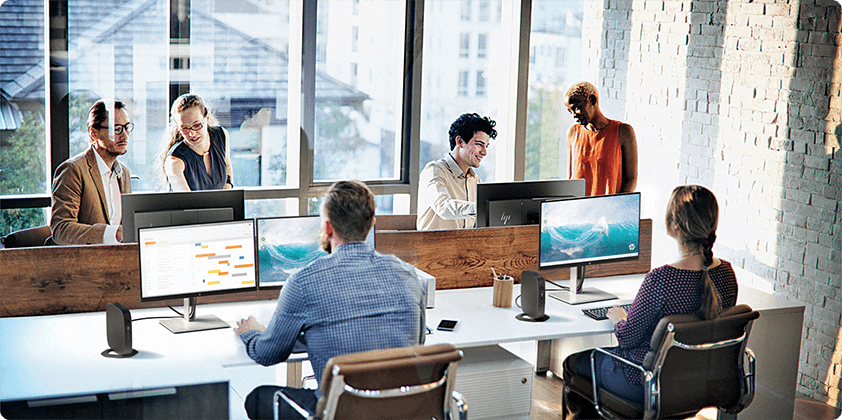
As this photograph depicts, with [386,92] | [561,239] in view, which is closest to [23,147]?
[386,92]

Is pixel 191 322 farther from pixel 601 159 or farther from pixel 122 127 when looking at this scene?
pixel 601 159

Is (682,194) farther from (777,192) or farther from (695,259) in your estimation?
(777,192)

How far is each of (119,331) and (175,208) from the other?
629mm

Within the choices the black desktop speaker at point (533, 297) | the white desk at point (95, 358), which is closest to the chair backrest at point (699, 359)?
the black desktop speaker at point (533, 297)

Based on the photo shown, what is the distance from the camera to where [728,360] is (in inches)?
111

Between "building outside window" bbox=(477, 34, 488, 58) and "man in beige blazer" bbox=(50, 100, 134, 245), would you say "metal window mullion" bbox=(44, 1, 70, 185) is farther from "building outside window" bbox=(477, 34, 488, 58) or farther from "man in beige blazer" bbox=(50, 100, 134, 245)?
"building outside window" bbox=(477, 34, 488, 58)

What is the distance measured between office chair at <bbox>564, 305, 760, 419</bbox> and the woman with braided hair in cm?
4

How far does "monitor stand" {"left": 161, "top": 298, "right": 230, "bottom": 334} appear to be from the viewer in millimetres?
2934

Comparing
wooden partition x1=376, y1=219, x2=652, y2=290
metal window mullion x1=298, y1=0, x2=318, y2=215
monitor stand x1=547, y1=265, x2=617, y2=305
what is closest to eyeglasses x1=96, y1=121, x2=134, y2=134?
metal window mullion x1=298, y1=0, x2=318, y2=215

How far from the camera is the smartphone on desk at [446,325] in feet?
9.92

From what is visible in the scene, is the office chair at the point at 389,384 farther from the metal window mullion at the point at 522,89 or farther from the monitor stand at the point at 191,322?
the metal window mullion at the point at 522,89

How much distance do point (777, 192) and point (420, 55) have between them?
8.53 ft

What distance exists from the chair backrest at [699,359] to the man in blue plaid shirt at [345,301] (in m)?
0.84

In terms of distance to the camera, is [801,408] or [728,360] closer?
[728,360]
